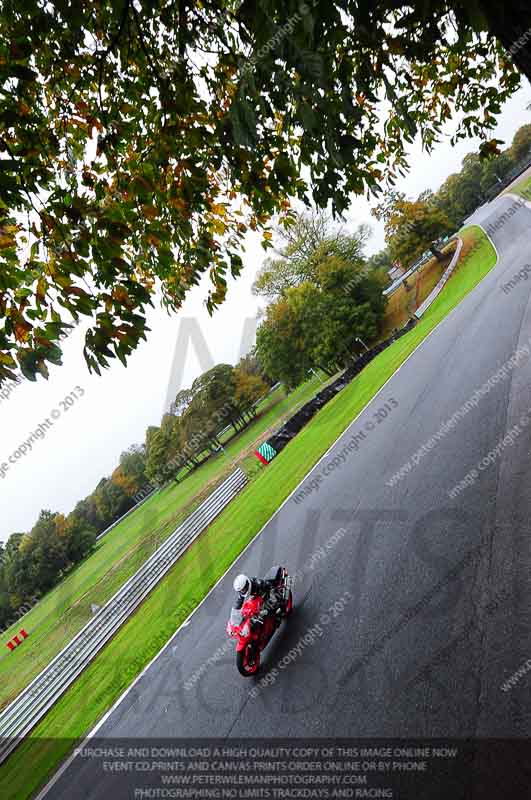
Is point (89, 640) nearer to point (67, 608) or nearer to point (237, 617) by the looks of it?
point (237, 617)

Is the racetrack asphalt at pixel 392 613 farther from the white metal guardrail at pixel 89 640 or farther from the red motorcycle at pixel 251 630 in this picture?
the white metal guardrail at pixel 89 640

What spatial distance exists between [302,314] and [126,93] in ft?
122

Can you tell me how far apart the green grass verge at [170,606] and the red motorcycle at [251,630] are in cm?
218

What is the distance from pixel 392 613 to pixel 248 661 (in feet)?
7.66

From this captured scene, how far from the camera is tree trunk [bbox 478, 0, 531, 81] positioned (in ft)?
7.30

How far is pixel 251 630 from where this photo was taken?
6621 mm

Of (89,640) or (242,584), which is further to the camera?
(89,640)

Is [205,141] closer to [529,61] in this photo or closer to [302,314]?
[529,61]

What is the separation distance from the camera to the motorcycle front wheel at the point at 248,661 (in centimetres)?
652

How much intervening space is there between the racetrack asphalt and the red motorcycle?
207 millimetres
